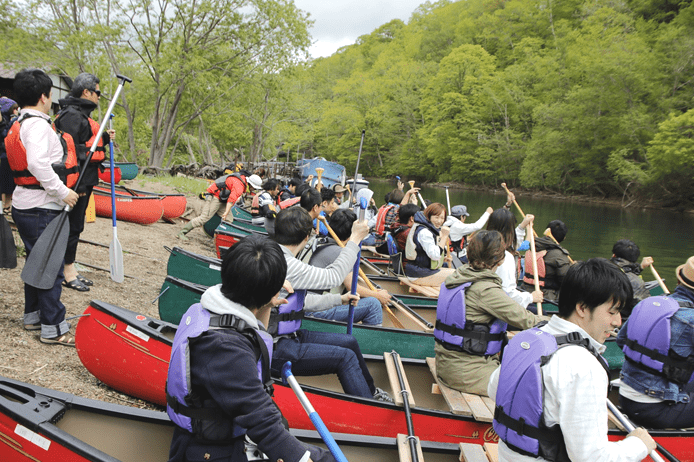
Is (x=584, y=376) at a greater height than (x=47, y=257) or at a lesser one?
greater

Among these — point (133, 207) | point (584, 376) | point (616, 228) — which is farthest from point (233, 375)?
point (616, 228)

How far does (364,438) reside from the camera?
2.77 metres

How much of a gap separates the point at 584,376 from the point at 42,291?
372 centimetres

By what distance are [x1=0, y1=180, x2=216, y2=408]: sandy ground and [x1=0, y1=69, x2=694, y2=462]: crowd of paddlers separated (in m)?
0.16

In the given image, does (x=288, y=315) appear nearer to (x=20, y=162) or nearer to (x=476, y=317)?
(x=476, y=317)

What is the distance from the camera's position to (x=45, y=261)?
134 inches

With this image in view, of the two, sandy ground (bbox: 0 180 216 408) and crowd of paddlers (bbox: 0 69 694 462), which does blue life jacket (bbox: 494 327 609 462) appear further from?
sandy ground (bbox: 0 180 216 408)

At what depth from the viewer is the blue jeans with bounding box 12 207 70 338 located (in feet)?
11.7

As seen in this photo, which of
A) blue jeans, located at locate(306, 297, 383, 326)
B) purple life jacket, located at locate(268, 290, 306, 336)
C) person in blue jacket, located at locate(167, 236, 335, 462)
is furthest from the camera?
blue jeans, located at locate(306, 297, 383, 326)

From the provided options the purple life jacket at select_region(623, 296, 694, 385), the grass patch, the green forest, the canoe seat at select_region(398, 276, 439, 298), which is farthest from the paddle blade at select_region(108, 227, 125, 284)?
the green forest

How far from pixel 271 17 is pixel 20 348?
50.6 ft

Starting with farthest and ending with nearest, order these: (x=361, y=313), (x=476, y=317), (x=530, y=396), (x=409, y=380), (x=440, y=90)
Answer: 1. (x=440, y=90)
2. (x=361, y=313)
3. (x=409, y=380)
4. (x=476, y=317)
5. (x=530, y=396)

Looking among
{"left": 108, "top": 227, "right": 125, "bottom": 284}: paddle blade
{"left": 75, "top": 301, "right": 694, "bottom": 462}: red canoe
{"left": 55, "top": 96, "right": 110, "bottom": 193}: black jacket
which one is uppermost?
{"left": 55, "top": 96, "right": 110, "bottom": 193}: black jacket

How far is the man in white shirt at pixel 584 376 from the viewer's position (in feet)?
5.69
